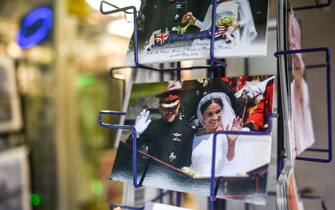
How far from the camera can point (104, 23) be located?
1776 millimetres

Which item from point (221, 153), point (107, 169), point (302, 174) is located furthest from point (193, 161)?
point (107, 169)

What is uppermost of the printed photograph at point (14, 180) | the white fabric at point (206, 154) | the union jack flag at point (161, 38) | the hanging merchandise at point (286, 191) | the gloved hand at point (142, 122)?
the union jack flag at point (161, 38)

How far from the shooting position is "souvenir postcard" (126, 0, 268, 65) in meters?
0.34

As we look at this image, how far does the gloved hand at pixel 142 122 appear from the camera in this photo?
41 cm

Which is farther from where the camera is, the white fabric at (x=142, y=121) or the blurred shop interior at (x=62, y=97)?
the blurred shop interior at (x=62, y=97)

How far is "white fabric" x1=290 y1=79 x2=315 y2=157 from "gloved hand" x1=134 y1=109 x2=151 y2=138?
0.18 meters

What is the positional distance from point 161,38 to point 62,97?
52.3 inches

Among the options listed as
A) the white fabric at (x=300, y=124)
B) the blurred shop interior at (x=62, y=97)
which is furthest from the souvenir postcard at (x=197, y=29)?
the blurred shop interior at (x=62, y=97)

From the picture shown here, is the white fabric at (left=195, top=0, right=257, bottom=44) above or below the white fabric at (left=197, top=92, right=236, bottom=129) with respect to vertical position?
above

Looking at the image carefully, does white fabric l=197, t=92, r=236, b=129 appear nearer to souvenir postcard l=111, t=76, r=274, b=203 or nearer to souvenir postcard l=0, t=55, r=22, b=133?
souvenir postcard l=111, t=76, r=274, b=203

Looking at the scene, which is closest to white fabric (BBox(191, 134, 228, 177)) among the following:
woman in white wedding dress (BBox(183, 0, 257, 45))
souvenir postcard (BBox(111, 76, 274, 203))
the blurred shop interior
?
souvenir postcard (BBox(111, 76, 274, 203))

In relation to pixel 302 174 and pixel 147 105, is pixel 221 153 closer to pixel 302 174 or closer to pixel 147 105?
pixel 147 105

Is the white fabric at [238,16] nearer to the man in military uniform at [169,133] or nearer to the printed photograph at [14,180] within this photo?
the man in military uniform at [169,133]

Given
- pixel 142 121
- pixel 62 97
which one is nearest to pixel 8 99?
pixel 62 97
